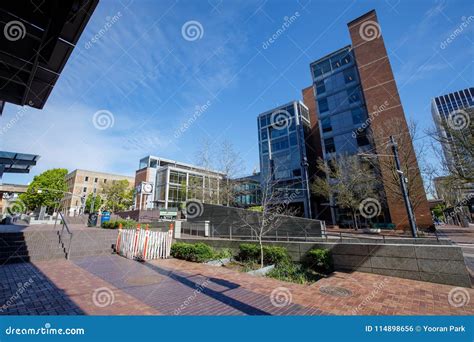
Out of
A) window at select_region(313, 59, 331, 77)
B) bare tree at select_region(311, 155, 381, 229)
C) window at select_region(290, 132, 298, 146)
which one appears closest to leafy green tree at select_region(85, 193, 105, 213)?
window at select_region(290, 132, 298, 146)

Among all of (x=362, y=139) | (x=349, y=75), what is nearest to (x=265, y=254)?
(x=362, y=139)

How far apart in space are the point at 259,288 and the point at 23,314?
5459mm

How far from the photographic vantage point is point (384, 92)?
3072cm

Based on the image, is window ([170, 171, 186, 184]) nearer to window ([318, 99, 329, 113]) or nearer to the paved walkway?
window ([318, 99, 329, 113])

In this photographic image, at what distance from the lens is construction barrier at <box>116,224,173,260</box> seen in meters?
10.5

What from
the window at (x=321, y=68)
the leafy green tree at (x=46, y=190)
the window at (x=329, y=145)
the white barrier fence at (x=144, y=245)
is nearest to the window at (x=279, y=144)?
the window at (x=329, y=145)

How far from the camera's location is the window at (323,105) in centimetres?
3869

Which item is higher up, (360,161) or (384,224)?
(360,161)

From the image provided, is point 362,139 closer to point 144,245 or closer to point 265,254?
point 265,254

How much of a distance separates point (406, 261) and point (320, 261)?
9.61 feet

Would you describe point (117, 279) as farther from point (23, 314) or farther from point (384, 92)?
point (384, 92)

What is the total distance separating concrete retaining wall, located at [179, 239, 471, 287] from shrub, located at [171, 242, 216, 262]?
477 centimetres

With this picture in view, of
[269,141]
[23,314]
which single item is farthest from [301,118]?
[23,314]

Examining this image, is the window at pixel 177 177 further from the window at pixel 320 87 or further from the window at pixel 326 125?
the window at pixel 320 87
